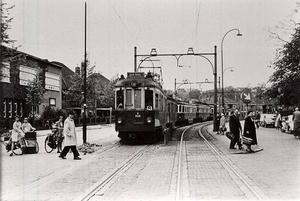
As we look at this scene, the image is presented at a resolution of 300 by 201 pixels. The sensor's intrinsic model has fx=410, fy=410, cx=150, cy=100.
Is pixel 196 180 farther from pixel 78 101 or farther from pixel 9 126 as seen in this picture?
pixel 78 101

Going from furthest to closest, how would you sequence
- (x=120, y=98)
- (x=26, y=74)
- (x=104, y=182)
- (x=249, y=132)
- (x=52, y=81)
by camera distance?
1. (x=52, y=81)
2. (x=26, y=74)
3. (x=120, y=98)
4. (x=249, y=132)
5. (x=104, y=182)

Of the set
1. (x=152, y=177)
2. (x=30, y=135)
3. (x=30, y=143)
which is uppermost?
(x=30, y=135)

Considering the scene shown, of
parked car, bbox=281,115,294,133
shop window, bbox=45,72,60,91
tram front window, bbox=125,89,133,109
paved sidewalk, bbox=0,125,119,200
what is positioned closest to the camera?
paved sidewalk, bbox=0,125,119,200

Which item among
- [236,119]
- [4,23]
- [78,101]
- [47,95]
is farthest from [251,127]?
[78,101]

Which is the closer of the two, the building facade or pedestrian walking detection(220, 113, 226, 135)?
pedestrian walking detection(220, 113, 226, 135)

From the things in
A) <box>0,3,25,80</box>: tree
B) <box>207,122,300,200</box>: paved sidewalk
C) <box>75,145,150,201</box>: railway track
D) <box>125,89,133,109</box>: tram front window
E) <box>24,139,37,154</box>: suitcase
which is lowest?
<box>75,145,150,201</box>: railway track

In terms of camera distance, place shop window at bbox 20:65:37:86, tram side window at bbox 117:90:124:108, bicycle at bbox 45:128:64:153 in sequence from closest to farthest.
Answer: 1. bicycle at bbox 45:128:64:153
2. tram side window at bbox 117:90:124:108
3. shop window at bbox 20:65:37:86

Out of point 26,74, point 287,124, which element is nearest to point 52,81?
point 26,74

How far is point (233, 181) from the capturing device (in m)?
9.16

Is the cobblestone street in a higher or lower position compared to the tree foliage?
lower

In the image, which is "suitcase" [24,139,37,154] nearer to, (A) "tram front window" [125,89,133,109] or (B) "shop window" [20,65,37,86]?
(A) "tram front window" [125,89,133,109]

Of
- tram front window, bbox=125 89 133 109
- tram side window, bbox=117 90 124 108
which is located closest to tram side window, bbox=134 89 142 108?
tram front window, bbox=125 89 133 109

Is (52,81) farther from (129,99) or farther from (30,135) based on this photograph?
(30,135)

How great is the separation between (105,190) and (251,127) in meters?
8.81
